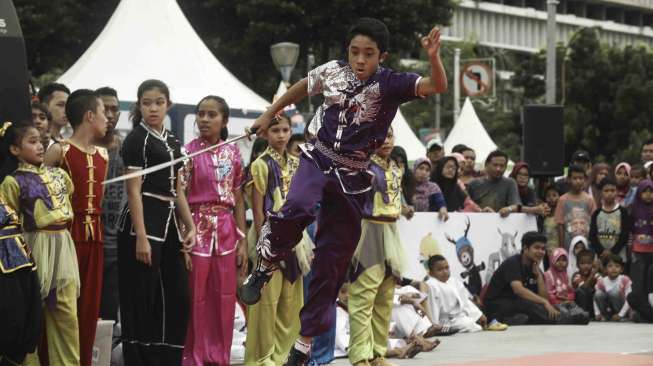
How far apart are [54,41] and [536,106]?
22871 mm

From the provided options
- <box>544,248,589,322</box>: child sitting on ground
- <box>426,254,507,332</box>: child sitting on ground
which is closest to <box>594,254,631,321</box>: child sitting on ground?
<box>544,248,589,322</box>: child sitting on ground

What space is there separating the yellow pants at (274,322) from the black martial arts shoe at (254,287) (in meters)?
1.56

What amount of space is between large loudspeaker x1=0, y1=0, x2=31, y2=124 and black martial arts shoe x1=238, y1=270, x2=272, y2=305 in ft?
6.00

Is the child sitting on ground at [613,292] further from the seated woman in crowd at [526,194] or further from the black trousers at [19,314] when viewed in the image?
the black trousers at [19,314]

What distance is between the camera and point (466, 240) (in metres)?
14.5

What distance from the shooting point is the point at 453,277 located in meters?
14.1

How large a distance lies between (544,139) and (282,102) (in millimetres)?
11058

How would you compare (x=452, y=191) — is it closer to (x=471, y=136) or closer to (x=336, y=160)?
(x=336, y=160)

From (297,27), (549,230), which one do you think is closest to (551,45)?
(549,230)

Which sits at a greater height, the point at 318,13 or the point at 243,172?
the point at 318,13

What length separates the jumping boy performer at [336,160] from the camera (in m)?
7.41

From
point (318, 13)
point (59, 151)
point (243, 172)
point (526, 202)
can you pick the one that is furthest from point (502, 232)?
point (318, 13)

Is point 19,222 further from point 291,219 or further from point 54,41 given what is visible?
point 54,41

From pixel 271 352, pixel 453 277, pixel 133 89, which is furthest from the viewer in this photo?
pixel 133 89
